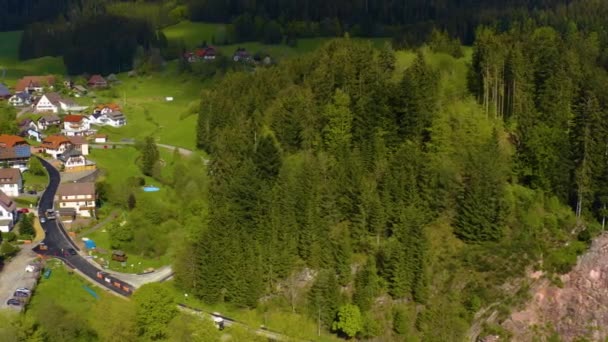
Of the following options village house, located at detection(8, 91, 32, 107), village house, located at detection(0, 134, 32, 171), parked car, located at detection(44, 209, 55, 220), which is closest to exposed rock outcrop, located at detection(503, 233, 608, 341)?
parked car, located at detection(44, 209, 55, 220)

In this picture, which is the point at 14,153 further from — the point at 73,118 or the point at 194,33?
the point at 194,33

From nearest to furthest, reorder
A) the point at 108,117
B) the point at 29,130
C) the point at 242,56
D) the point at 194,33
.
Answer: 1. the point at 29,130
2. the point at 108,117
3. the point at 242,56
4. the point at 194,33

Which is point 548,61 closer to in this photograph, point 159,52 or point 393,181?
point 393,181

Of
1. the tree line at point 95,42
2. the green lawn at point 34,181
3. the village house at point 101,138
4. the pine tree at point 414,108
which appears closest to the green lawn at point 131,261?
the green lawn at point 34,181

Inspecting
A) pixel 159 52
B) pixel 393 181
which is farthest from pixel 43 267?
pixel 159 52

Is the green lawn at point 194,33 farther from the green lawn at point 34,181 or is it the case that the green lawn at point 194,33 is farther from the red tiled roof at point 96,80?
the green lawn at point 34,181

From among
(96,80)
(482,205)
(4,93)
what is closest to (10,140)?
(4,93)

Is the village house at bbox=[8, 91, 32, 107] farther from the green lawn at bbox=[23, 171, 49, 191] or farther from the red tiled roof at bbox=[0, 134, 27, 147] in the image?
the green lawn at bbox=[23, 171, 49, 191]
